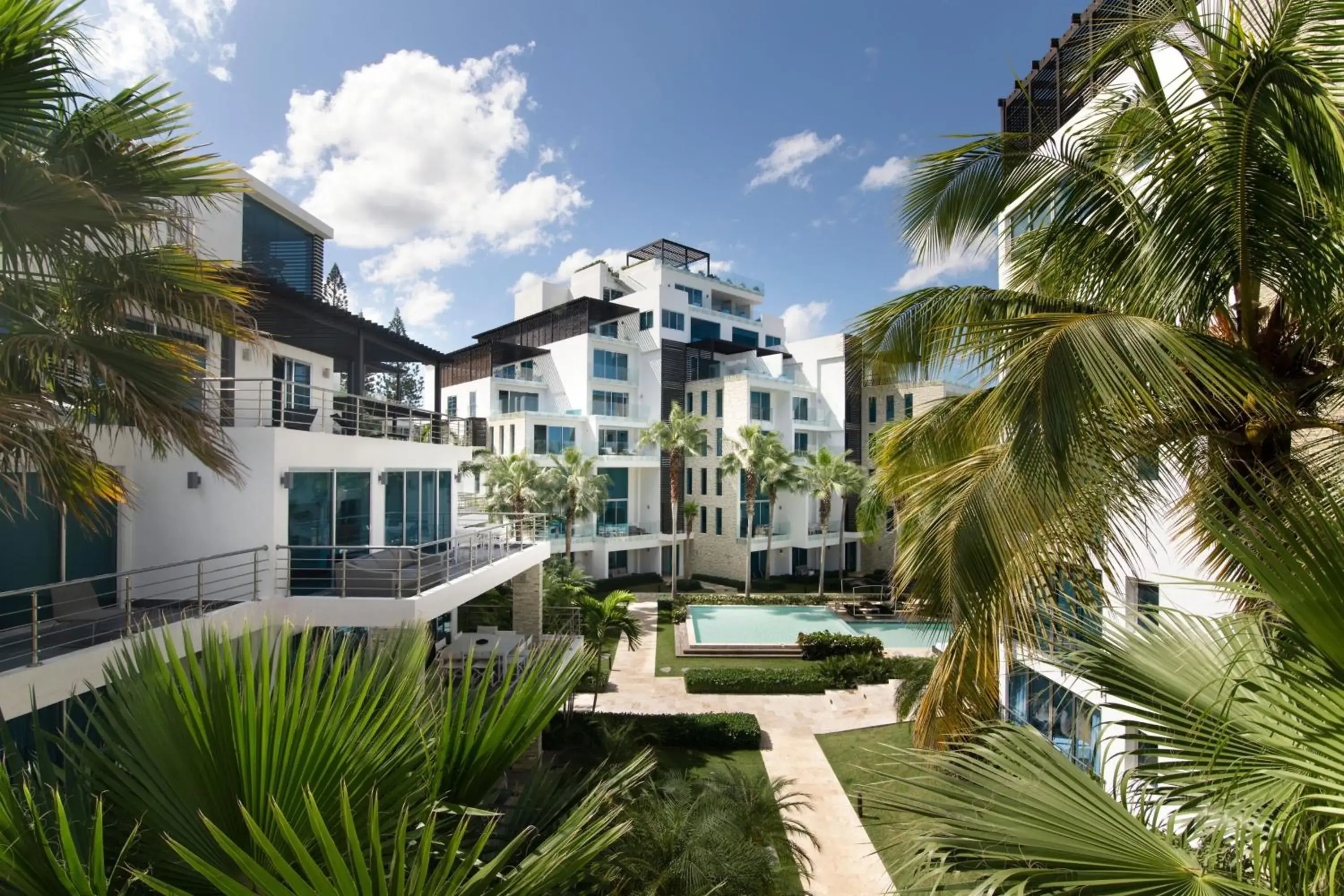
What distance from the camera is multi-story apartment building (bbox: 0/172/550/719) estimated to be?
862 cm

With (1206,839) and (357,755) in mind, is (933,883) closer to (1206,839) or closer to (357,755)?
(1206,839)

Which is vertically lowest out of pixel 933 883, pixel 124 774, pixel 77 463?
pixel 933 883

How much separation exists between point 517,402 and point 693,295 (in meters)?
14.5

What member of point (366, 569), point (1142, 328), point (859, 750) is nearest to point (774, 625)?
point (859, 750)

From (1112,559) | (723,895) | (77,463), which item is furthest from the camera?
(1112,559)

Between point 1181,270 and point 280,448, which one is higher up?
point 1181,270

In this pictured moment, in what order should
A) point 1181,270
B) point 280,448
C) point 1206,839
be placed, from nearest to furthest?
1. point 1206,839
2. point 1181,270
3. point 280,448

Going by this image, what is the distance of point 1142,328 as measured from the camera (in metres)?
3.73

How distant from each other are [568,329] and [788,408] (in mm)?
14141

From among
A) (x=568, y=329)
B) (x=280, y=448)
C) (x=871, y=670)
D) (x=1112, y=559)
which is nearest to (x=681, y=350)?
(x=568, y=329)

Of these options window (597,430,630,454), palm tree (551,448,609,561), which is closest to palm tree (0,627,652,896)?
palm tree (551,448,609,561)

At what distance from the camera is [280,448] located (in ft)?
37.0

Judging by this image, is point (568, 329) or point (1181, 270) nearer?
point (1181, 270)

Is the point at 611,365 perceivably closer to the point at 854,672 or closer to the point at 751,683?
the point at 751,683
